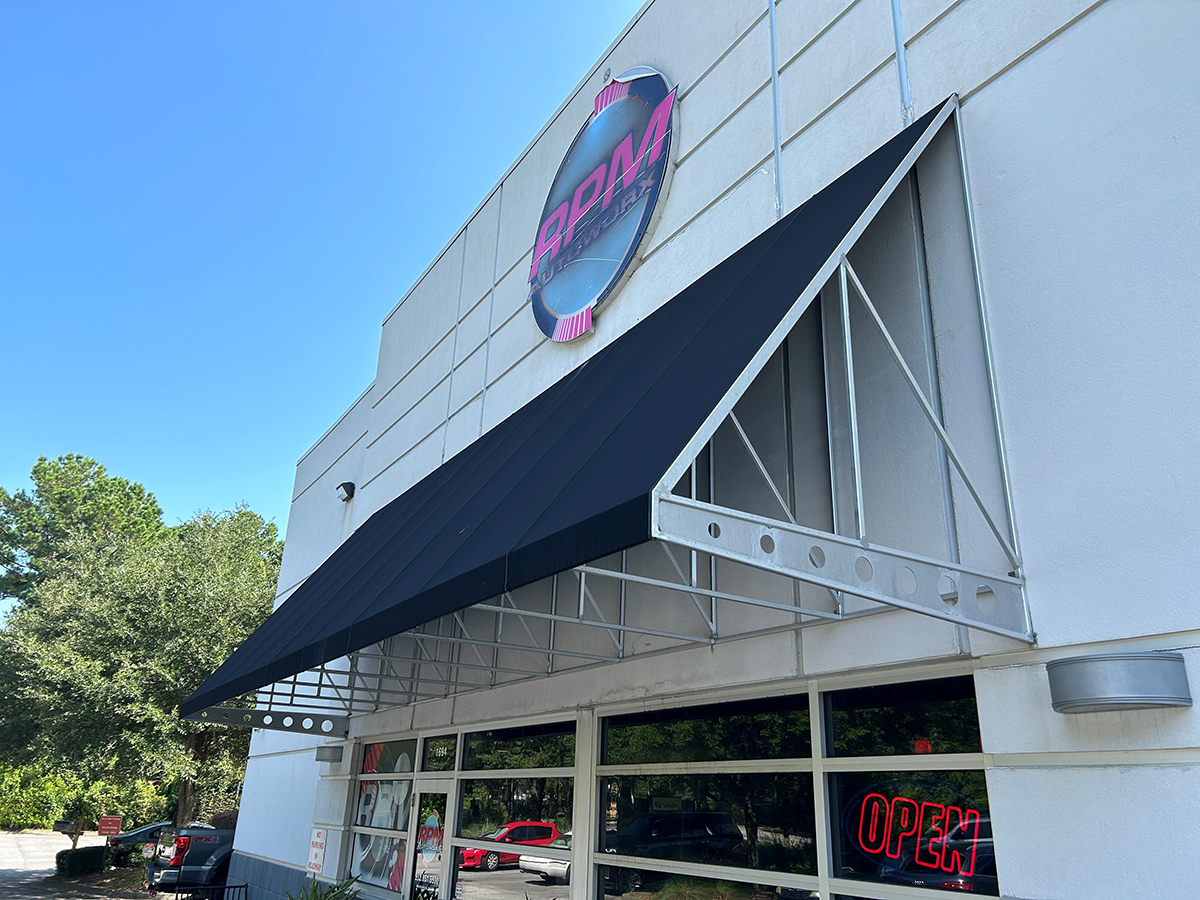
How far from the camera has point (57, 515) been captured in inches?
1556

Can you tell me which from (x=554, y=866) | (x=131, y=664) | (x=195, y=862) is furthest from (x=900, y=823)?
(x=131, y=664)

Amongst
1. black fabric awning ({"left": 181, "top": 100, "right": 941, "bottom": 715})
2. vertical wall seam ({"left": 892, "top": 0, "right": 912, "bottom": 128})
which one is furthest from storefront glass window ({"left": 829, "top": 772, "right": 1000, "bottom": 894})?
vertical wall seam ({"left": 892, "top": 0, "right": 912, "bottom": 128})

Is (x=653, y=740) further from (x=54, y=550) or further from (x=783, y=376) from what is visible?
(x=54, y=550)

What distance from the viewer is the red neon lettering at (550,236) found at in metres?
9.43

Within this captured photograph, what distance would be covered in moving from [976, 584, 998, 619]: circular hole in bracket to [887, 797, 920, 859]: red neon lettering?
113 centimetres

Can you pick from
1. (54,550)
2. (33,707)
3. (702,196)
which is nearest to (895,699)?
(702,196)

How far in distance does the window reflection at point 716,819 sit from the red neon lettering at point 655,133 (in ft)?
18.3

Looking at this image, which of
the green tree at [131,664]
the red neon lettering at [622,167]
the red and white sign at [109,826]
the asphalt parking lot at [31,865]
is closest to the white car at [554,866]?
the red neon lettering at [622,167]

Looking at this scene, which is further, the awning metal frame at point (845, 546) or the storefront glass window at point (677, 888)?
the storefront glass window at point (677, 888)

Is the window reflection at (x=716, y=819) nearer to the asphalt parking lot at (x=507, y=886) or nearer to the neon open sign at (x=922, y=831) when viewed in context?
the neon open sign at (x=922, y=831)

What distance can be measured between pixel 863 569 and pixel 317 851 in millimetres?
10582

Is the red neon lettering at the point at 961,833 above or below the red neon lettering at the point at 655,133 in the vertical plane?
below

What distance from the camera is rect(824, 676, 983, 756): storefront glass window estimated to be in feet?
13.9

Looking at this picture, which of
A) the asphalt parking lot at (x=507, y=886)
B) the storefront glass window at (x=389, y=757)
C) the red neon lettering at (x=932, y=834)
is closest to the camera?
the red neon lettering at (x=932, y=834)
